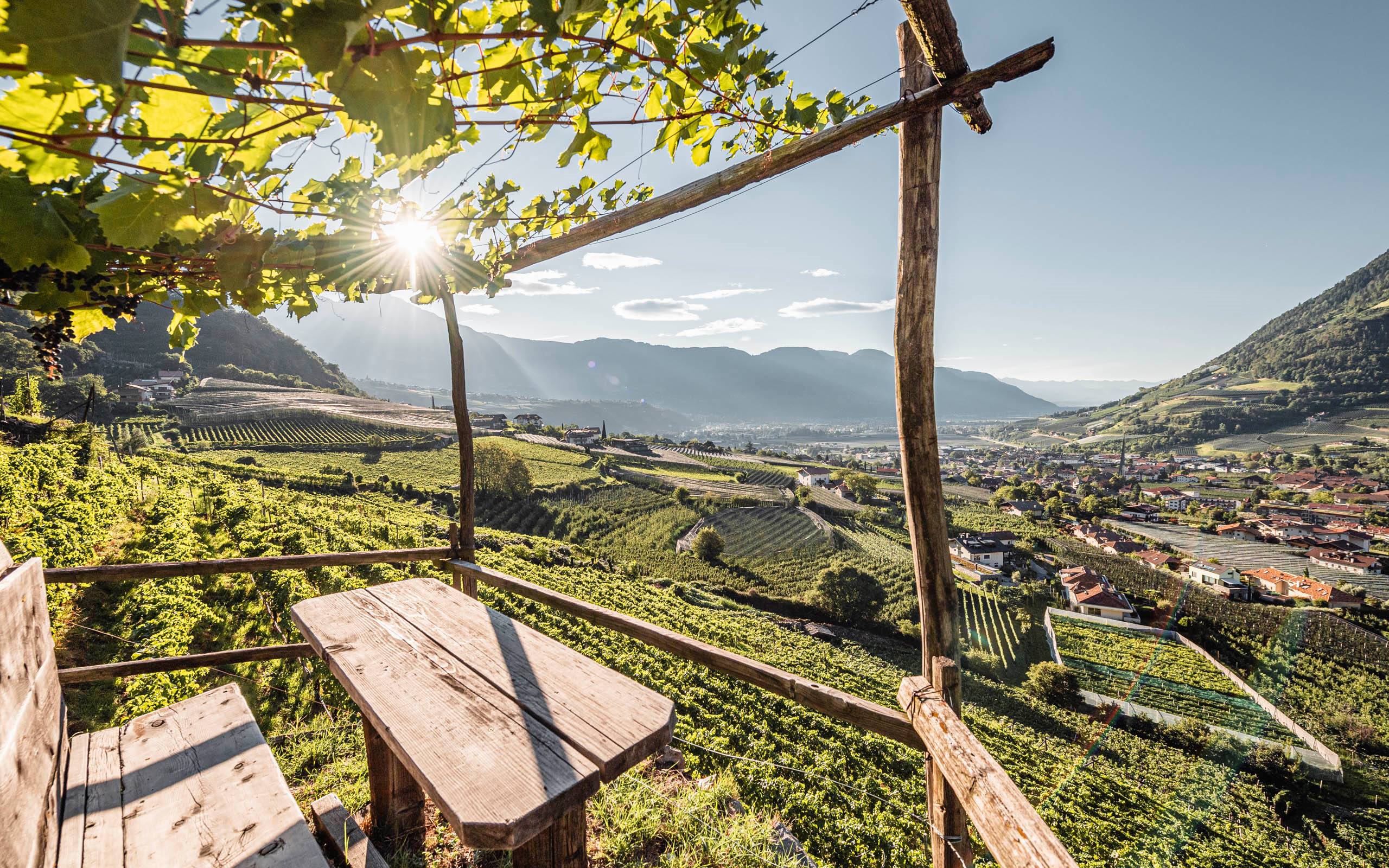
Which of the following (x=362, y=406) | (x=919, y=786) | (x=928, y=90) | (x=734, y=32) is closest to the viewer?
(x=734, y=32)

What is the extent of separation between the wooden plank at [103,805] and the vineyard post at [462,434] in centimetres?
160

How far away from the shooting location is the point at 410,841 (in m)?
2.14

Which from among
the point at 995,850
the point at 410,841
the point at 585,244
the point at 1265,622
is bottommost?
the point at 1265,622

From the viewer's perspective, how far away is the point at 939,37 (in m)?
1.41

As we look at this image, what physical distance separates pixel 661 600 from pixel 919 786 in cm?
1334

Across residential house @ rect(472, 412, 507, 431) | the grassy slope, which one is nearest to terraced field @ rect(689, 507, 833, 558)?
the grassy slope

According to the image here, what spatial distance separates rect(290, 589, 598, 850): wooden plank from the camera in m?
1.00

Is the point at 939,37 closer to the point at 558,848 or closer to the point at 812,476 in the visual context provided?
the point at 558,848

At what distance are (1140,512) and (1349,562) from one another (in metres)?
18.1

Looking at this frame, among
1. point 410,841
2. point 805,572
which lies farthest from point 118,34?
point 805,572

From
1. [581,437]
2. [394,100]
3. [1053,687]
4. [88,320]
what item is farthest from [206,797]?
[581,437]

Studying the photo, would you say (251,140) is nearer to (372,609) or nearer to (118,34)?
(118,34)

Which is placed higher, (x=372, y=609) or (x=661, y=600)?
(x=372, y=609)

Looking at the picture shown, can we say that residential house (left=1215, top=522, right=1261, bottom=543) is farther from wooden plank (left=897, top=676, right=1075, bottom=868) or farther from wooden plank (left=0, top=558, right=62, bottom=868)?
wooden plank (left=0, top=558, right=62, bottom=868)
